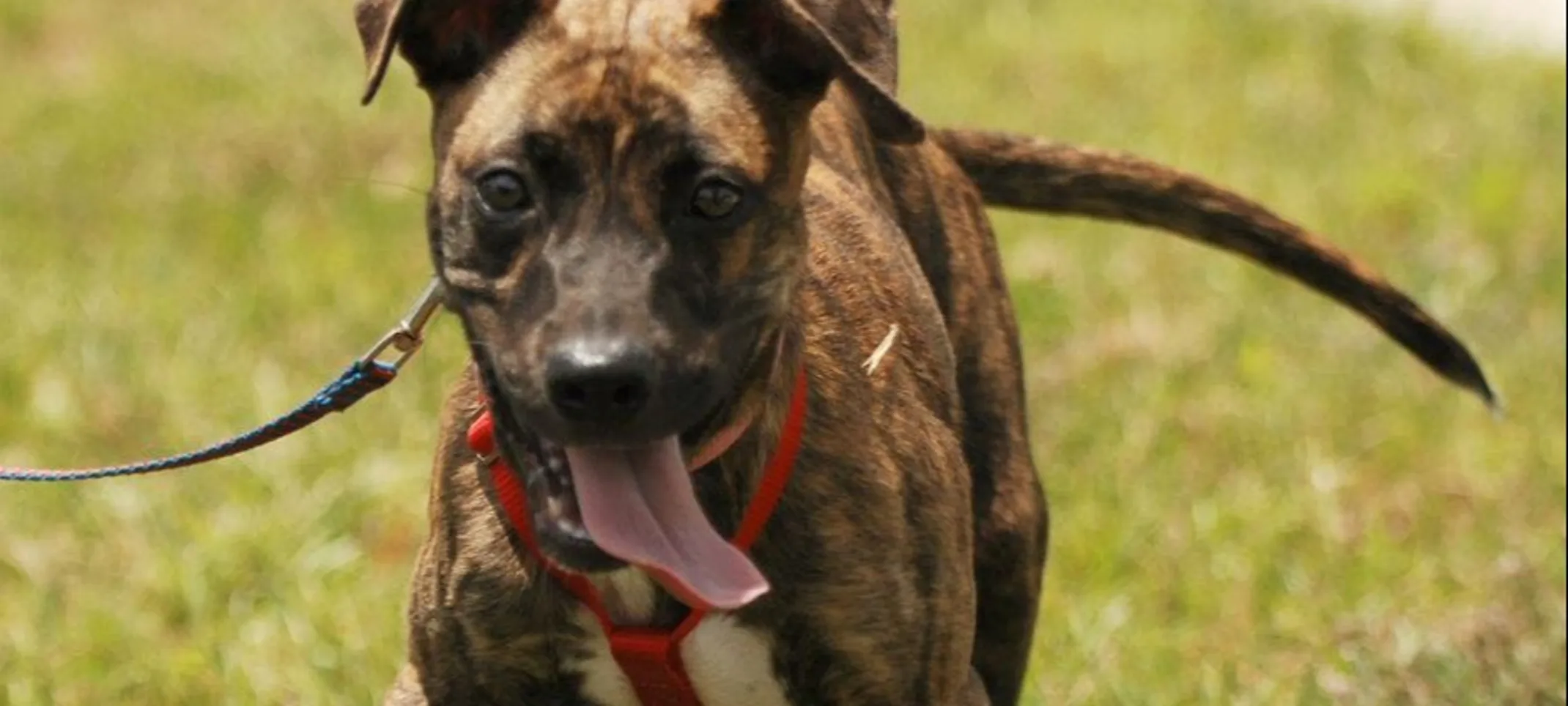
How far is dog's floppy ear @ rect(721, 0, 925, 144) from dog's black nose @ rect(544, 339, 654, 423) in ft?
1.73

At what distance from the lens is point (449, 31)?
4.12 metres

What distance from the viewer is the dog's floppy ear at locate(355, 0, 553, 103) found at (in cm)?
407

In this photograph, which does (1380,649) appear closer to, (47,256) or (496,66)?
(496,66)

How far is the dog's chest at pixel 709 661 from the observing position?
4.25 metres

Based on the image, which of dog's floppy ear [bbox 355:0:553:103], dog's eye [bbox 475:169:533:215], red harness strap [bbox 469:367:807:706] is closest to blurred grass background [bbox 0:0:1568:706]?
dog's floppy ear [bbox 355:0:553:103]

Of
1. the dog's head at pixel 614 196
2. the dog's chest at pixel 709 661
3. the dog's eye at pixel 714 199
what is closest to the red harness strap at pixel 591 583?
the dog's chest at pixel 709 661

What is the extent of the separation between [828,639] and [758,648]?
0.33 ft

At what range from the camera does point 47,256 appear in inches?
339

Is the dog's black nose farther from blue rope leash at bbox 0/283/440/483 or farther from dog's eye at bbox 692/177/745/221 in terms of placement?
blue rope leash at bbox 0/283/440/483

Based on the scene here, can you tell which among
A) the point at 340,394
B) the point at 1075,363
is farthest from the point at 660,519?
the point at 1075,363

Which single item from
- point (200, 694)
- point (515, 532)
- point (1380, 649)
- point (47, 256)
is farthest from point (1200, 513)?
point (47, 256)

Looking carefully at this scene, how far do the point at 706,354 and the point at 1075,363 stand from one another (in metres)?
3.94

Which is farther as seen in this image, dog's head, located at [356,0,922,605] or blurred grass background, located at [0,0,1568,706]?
blurred grass background, located at [0,0,1568,706]

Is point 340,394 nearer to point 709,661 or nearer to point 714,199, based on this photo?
point 709,661
